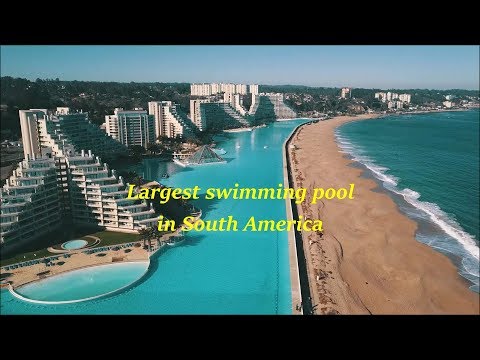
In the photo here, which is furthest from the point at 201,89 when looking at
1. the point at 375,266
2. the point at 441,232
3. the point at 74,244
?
the point at 375,266

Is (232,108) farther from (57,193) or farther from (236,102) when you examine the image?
(57,193)

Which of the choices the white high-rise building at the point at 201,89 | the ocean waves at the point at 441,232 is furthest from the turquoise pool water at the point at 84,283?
the white high-rise building at the point at 201,89

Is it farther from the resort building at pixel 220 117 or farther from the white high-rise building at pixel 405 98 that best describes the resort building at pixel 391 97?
the resort building at pixel 220 117

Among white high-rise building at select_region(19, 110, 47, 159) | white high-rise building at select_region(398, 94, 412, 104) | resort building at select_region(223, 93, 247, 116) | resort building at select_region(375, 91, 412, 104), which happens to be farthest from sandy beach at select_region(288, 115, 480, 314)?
resort building at select_region(375, 91, 412, 104)

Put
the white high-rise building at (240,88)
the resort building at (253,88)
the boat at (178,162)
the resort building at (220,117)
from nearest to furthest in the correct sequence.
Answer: the boat at (178,162), the resort building at (220,117), the white high-rise building at (240,88), the resort building at (253,88)

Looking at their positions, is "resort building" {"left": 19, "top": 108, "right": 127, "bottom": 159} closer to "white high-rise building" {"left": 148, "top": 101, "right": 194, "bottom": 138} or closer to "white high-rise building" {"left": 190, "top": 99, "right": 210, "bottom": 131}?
"white high-rise building" {"left": 148, "top": 101, "right": 194, "bottom": 138}
